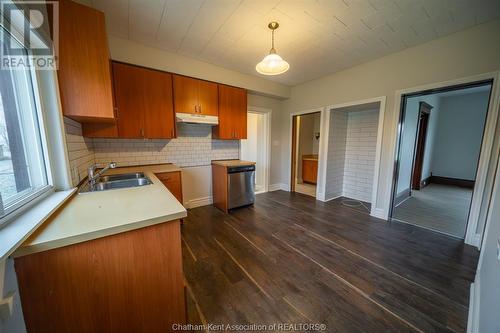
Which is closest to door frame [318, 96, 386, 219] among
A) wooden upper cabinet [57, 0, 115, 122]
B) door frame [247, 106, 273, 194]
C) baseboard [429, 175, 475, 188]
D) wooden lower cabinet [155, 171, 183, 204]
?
door frame [247, 106, 273, 194]

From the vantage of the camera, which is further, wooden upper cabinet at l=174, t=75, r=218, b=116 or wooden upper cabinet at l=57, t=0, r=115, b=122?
wooden upper cabinet at l=174, t=75, r=218, b=116

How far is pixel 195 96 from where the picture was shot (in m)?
3.02

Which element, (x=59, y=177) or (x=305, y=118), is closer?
(x=59, y=177)

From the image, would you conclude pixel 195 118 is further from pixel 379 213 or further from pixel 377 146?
pixel 379 213

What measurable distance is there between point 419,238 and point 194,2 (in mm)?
3925

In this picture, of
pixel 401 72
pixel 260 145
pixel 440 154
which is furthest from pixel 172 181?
pixel 440 154

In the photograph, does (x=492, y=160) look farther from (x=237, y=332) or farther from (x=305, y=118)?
(x=305, y=118)

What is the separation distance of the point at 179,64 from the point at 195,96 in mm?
530

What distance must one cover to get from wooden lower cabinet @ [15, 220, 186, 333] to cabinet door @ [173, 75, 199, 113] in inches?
94.2

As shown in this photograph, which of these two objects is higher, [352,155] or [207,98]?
[207,98]

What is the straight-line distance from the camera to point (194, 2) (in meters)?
1.79

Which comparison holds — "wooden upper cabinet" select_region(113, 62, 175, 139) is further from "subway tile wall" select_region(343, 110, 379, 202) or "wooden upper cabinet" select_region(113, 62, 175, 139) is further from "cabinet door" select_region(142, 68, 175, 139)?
"subway tile wall" select_region(343, 110, 379, 202)

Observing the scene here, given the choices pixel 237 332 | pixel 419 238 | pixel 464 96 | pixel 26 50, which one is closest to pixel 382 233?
pixel 419 238

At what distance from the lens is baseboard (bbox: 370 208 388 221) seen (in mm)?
2977
